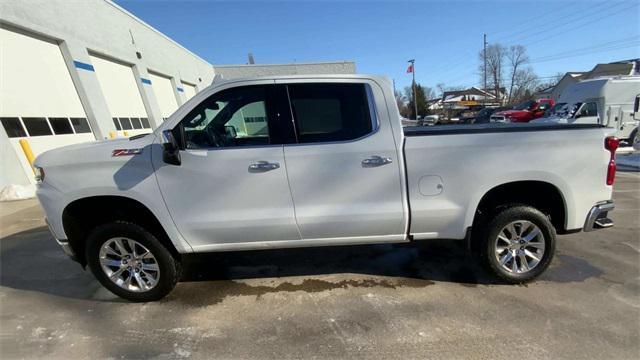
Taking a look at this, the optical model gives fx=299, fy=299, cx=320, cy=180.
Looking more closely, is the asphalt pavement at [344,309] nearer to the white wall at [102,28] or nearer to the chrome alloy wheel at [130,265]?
the chrome alloy wheel at [130,265]

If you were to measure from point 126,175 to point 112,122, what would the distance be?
12243 millimetres

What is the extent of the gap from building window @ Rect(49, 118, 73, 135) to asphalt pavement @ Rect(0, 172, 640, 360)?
25.7 feet

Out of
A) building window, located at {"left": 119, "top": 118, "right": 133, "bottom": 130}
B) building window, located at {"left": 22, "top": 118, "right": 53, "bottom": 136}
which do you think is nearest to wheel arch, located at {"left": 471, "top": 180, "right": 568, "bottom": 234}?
building window, located at {"left": 22, "top": 118, "right": 53, "bottom": 136}

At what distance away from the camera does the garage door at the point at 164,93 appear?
18.0 m

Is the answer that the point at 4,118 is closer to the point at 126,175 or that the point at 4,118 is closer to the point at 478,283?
the point at 126,175

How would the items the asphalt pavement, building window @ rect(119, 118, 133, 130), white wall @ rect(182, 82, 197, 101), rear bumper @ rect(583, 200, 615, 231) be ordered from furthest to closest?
white wall @ rect(182, 82, 197, 101) < building window @ rect(119, 118, 133, 130) < rear bumper @ rect(583, 200, 615, 231) < the asphalt pavement

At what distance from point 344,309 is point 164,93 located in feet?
66.8

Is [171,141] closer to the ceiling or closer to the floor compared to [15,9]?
closer to the floor

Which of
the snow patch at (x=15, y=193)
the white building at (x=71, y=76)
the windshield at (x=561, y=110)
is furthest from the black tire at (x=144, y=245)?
the windshield at (x=561, y=110)

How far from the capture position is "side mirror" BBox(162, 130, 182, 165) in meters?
2.48

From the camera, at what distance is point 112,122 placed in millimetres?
12453

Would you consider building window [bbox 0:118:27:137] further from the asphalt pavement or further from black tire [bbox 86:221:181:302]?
black tire [bbox 86:221:181:302]

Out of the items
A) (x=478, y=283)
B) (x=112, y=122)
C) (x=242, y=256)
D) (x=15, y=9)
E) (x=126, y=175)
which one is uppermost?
(x=15, y=9)

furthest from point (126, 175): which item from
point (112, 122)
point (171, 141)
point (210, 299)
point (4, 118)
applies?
point (112, 122)
